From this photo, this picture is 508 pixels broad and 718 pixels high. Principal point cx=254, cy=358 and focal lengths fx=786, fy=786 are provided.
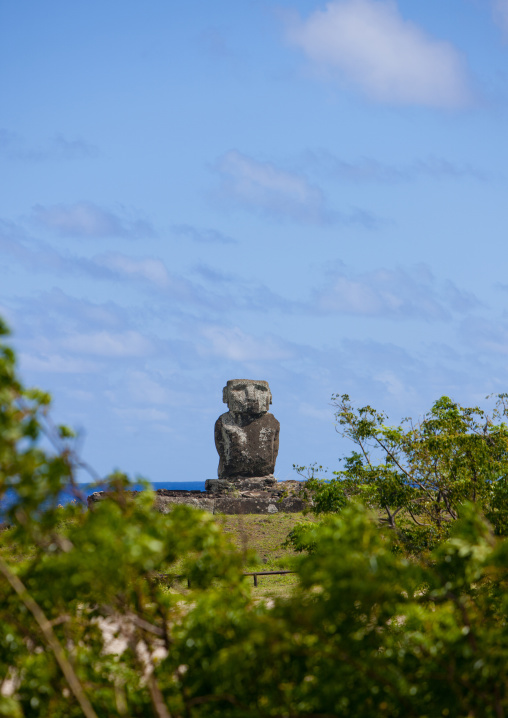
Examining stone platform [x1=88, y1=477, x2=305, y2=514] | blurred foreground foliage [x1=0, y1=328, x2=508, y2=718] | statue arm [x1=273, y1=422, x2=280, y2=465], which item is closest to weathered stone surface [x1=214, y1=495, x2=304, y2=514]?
stone platform [x1=88, y1=477, x2=305, y2=514]

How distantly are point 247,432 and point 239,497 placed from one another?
6.21 ft

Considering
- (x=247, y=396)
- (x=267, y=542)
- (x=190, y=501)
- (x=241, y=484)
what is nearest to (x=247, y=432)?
(x=247, y=396)

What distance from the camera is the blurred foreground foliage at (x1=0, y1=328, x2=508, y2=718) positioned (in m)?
3.51

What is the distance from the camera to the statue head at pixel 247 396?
2191 centimetres

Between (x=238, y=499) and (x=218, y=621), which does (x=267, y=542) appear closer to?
(x=238, y=499)

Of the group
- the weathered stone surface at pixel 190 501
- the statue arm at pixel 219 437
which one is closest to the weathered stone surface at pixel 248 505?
the weathered stone surface at pixel 190 501

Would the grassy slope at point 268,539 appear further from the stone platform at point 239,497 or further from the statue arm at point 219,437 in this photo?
the statue arm at point 219,437

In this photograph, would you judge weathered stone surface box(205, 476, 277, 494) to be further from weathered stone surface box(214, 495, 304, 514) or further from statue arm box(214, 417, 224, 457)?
statue arm box(214, 417, 224, 457)

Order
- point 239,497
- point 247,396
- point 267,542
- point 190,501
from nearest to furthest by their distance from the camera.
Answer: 1. point 267,542
2. point 190,501
3. point 239,497
4. point 247,396

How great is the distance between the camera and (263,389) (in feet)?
72.7

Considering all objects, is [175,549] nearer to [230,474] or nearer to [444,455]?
[444,455]

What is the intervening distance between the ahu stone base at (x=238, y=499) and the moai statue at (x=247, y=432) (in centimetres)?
46

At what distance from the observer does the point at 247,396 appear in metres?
21.9

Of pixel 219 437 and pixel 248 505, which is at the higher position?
pixel 219 437
